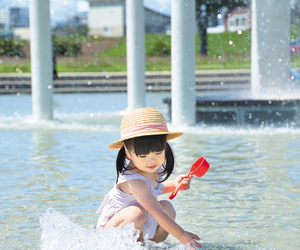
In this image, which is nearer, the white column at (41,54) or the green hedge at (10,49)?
the white column at (41,54)

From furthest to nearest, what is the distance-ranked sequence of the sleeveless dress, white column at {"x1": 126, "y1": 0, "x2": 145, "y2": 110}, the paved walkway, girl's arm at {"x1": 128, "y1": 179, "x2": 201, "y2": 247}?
the paved walkway → white column at {"x1": 126, "y1": 0, "x2": 145, "y2": 110} → the sleeveless dress → girl's arm at {"x1": 128, "y1": 179, "x2": 201, "y2": 247}

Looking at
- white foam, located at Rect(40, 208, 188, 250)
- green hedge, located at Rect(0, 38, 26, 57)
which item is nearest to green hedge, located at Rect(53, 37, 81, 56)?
green hedge, located at Rect(0, 38, 26, 57)

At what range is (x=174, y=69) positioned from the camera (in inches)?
376

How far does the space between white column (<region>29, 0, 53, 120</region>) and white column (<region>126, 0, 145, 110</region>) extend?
7.76 ft

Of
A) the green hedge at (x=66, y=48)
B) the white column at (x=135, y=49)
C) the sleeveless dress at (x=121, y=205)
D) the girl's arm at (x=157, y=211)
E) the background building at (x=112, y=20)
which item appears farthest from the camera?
the background building at (x=112, y=20)

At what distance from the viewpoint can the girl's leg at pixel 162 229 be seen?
3436 mm

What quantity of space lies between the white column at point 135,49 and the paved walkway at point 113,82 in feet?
35.0

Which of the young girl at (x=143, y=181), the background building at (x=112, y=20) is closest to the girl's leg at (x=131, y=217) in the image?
the young girl at (x=143, y=181)

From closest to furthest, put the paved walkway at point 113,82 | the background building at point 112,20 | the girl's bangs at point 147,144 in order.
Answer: the girl's bangs at point 147,144
the paved walkway at point 113,82
the background building at point 112,20

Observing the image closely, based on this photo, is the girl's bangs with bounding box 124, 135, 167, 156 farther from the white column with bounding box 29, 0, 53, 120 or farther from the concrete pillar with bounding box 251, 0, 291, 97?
the concrete pillar with bounding box 251, 0, 291, 97

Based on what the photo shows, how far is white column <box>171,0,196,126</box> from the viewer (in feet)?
30.6

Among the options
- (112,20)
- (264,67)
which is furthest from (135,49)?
(112,20)

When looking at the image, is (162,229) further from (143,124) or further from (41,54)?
(41,54)

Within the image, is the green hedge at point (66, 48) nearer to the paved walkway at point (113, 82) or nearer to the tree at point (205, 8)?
the tree at point (205, 8)
